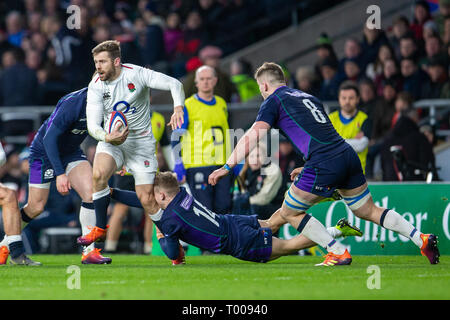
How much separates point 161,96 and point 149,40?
1480mm

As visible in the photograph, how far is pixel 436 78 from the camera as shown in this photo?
15336 millimetres

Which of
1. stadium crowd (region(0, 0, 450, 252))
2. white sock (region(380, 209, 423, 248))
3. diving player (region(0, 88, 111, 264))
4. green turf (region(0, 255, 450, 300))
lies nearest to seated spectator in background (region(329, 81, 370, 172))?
stadium crowd (region(0, 0, 450, 252))

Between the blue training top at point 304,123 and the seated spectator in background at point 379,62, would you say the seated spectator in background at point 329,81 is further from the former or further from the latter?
the blue training top at point 304,123

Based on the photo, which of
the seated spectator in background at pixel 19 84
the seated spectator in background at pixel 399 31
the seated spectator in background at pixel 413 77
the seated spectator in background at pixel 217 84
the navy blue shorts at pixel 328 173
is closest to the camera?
the navy blue shorts at pixel 328 173

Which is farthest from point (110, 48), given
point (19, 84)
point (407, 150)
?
point (19, 84)

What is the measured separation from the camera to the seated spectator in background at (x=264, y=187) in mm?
13039

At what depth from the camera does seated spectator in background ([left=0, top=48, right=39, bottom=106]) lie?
56.3 feet

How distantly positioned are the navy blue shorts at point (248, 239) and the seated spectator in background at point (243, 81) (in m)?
8.24

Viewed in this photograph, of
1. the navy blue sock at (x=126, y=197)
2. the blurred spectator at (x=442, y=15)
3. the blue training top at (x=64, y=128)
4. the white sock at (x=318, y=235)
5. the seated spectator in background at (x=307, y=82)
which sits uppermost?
the blurred spectator at (x=442, y=15)

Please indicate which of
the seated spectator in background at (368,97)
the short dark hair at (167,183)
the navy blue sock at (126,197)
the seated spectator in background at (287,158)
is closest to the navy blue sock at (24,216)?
the navy blue sock at (126,197)

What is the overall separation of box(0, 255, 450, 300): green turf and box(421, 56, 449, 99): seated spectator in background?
220 inches

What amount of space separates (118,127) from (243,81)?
8075 millimetres

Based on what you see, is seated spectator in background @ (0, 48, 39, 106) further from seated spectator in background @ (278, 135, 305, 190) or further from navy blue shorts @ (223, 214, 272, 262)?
navy blue shorts @ (223, 214, 272, 262)
